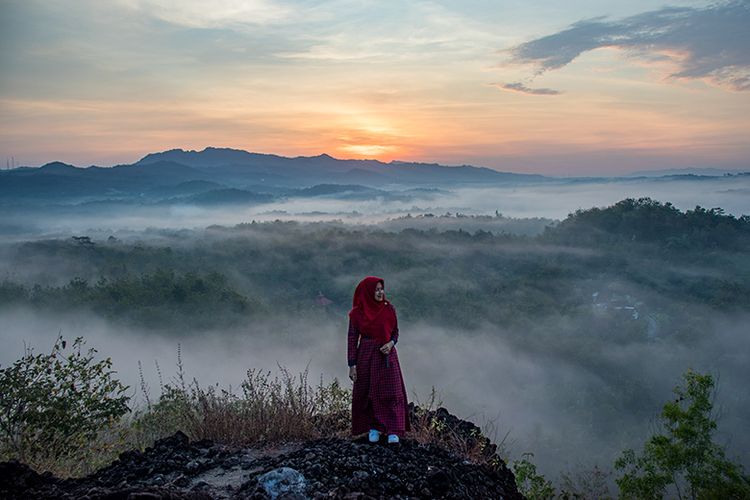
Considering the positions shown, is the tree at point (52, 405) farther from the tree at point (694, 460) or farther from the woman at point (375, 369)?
the tree at point (694, 460)

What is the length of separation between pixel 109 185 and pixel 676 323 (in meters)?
175

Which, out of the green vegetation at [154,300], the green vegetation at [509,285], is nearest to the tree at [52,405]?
the green vegetation at [509,285]

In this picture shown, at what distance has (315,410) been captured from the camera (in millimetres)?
6676

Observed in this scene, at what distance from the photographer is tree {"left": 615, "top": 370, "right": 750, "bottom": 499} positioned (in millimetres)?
7590

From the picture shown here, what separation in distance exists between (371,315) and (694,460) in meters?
5.18

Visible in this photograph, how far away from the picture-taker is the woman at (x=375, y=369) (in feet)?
18.7

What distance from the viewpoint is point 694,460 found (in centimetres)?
783

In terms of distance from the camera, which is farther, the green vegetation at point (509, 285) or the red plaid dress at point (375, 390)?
the green vegetation at point (509, 285)

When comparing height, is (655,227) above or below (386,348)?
below

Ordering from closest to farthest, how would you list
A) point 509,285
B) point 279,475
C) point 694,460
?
point 279,475, point 694,460, point 509,285

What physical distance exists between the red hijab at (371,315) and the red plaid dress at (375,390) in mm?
94

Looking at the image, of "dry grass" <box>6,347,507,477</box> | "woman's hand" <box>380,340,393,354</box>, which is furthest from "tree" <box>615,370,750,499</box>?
"woman's hand" <box>380,340,393,354</box>

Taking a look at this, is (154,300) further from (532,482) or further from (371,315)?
(371,315)

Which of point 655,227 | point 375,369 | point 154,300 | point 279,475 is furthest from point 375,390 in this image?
point 655,227
